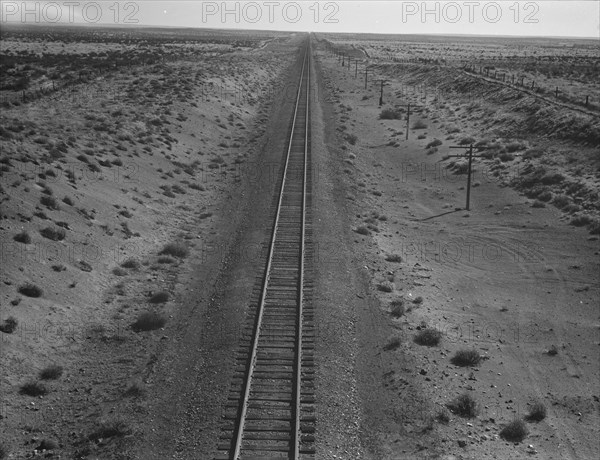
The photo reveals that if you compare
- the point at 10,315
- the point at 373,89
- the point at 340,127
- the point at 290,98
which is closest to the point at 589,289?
the point at 10,315

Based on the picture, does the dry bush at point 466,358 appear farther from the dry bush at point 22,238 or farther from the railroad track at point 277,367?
the dry bush at point 22,238

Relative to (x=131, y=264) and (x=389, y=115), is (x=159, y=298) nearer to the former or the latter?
(x=131, y=264)

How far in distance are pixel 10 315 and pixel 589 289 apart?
16156 mm

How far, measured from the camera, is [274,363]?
12.8 metres

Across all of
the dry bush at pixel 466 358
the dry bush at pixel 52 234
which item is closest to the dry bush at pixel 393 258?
the dry bush at pixel 466 358

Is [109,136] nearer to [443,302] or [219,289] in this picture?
[219,289]

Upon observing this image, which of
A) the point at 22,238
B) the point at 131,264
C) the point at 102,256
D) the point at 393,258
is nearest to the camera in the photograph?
the point at 22,238

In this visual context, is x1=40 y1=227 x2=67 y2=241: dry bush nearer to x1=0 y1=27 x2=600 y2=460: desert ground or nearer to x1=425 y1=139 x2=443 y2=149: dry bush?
x1=0 y1=27 x2=600 y2=460: desert ground

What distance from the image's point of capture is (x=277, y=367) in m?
12.7

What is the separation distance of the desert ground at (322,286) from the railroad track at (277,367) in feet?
0.93

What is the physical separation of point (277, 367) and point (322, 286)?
450cm

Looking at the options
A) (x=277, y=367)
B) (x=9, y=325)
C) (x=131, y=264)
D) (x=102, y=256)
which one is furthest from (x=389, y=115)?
(x=9, y=325)

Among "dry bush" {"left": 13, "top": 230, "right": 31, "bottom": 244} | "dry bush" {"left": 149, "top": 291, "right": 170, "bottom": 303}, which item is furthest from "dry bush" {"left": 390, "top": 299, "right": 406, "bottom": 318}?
"dry bush" {"left": 13, "top": 230, "right": 31, "bottom": 244}

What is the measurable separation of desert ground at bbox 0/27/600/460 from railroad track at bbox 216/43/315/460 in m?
0.28
